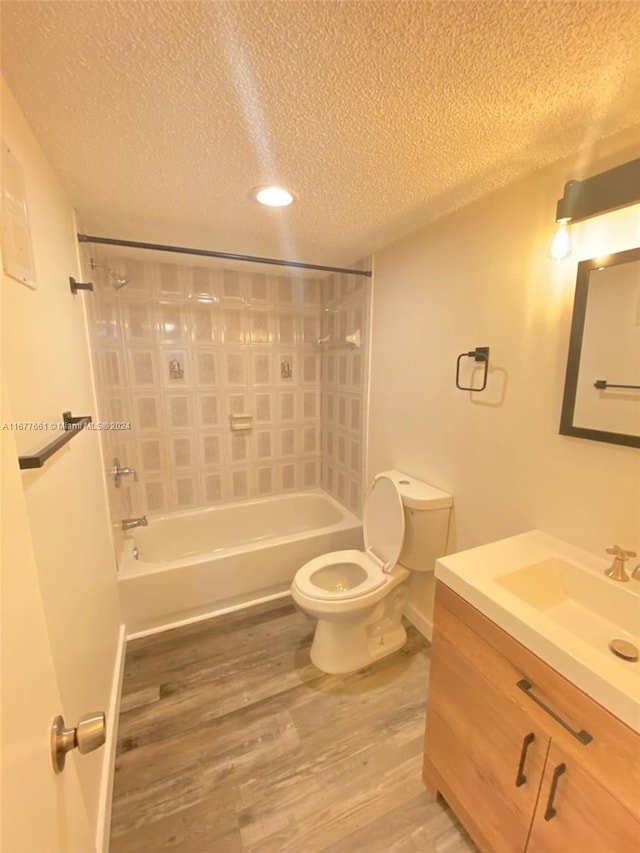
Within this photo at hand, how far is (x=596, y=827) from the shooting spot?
2.51 feet

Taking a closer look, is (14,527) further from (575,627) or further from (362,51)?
(575,627)

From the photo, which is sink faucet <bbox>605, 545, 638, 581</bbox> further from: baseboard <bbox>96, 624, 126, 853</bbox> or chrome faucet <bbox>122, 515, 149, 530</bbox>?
chrome faucet <bbox>122, 515, 149, 530</bbox>

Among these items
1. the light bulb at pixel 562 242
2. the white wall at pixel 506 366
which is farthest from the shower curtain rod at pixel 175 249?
the light bulb at pixel 562 242

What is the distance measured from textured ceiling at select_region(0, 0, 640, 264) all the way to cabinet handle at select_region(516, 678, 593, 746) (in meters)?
1.45

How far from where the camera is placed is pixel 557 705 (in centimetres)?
82

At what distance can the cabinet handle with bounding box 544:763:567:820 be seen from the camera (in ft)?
2.69

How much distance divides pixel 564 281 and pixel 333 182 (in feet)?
2.87

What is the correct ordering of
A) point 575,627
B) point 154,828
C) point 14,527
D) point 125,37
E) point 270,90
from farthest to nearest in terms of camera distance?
point 154,828 → point 575,627 → point 270,90 → point 125,37 → point 14,527

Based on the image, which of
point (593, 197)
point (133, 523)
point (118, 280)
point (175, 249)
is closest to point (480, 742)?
point (593, 197)

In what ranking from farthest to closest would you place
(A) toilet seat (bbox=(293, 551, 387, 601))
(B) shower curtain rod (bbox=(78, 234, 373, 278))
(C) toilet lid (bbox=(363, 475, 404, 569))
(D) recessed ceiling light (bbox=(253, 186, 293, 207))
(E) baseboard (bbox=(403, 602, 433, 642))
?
(E) baseboard (bbox=(403, 602, 433, 642))
(C) toilet lid (bbox=(363, 475, 404, 569))
(A) toilet seat (bbox=(293, 551, 387, 601))
(B) shower curtain rod (bbox=(78, 234, 373, 278))
(D) recessed ceiling light (bbox=(253, 186, 293, 207))

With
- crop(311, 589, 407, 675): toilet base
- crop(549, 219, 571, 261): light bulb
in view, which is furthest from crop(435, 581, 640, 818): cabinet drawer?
crop(549, 219, 571, 261): light bulb

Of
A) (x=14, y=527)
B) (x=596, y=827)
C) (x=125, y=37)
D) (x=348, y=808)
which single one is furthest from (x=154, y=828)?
(x=125, y=37)

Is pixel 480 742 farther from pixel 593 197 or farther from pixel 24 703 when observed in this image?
pixel 593 197

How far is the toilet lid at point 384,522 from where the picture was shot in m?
1.80
